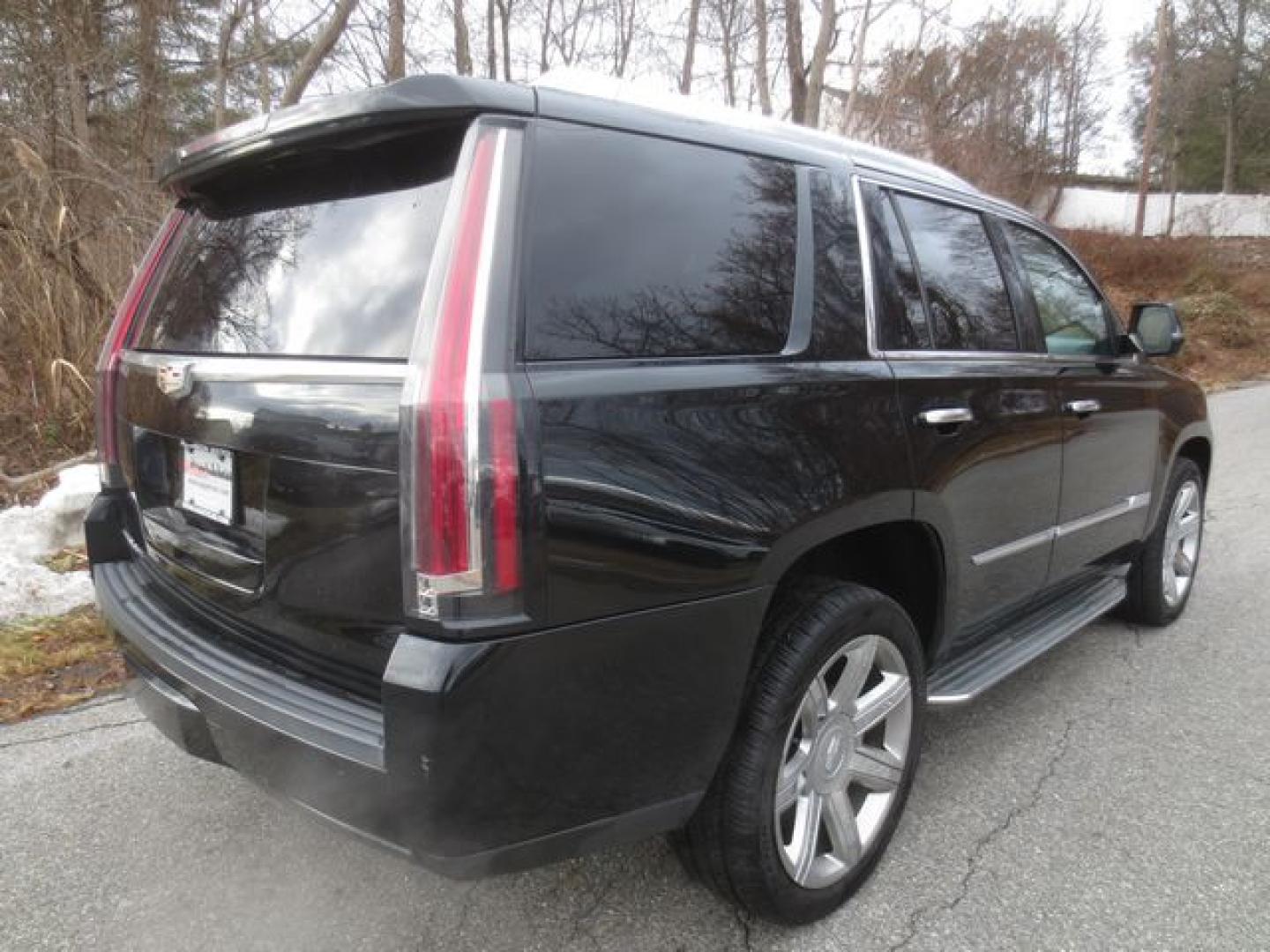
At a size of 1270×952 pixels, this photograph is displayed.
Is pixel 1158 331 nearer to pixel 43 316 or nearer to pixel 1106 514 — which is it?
pixel 1106 514

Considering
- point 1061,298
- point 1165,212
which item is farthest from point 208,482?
point 1165,212

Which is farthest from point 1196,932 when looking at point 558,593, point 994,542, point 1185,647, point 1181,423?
point 1181,423

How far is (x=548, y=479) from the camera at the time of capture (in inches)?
59.4

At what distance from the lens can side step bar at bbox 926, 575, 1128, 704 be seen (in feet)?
8.48

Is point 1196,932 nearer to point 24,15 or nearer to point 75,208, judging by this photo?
point 75,208

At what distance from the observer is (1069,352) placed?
10.8 ft

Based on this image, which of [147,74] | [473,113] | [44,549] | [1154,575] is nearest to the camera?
[473,113]

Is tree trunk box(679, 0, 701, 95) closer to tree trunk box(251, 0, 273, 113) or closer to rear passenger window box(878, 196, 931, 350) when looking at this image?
tree trunk box(251, 0, 273, 113)

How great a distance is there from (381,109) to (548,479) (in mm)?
774

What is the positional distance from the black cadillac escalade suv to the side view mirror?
1.65 m

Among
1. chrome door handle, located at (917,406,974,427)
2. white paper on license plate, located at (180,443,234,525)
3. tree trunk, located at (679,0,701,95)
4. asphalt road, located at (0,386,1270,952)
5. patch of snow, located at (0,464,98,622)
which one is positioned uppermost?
tree trunk, located at (679,0,701,95)

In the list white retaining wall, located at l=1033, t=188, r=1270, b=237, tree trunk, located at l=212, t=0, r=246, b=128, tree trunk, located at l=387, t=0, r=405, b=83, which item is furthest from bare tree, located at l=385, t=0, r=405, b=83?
white retaining wall, located at l=1033, t=188, r=1270, b=237

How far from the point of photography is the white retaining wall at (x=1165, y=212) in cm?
2975

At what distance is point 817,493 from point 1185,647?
2881mm
